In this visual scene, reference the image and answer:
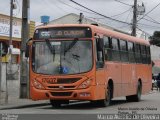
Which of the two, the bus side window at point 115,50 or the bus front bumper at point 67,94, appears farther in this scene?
the bus side window at point 115,50

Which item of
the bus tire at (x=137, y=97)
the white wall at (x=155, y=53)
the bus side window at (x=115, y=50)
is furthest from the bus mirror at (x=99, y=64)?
the white wall at (x=155, y=53)

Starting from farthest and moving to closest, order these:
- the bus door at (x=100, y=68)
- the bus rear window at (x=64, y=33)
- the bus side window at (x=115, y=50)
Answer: the bus side window at (x=115, y=50)
the bus door at (x=100, y=68)
the bus rear window at (x=64, y=33)

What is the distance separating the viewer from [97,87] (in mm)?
21922

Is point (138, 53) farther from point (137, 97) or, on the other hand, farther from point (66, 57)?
point (66, 57)

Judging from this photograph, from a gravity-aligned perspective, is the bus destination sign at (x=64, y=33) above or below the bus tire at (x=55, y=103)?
above

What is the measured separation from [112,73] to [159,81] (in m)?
23.4

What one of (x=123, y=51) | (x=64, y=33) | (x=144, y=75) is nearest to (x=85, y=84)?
(x=64, y=33)

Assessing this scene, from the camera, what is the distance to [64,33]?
865 inches

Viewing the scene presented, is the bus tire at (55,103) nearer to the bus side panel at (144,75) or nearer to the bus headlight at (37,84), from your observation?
the bus headlight at (37,84)

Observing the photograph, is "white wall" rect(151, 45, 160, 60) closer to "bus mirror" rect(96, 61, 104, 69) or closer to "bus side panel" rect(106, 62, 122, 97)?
"bus side panel" rect(106, 62, 122, 97)

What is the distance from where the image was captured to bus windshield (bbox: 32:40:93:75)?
70.9 ft

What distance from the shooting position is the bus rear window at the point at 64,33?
21.8 metres

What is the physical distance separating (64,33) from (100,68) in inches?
79.2

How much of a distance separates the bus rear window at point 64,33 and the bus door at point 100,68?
0.58m
